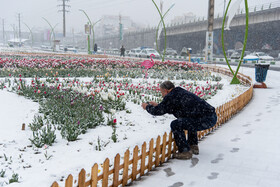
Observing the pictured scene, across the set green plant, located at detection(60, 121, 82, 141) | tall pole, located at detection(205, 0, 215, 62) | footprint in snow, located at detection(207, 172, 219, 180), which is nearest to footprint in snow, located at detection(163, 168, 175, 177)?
footprint in snow, located at detection(207, 172, 219, 180)

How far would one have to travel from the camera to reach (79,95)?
7.69m

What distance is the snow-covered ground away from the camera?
13.0ft

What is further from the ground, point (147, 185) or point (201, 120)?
point (201, 120)

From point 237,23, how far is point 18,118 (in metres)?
44.2

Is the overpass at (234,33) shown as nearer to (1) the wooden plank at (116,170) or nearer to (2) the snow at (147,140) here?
(2) the snow at (147,140)

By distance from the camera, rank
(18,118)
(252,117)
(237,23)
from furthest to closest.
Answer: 1. (237,23)
2. (252,117)
3. (18,118)

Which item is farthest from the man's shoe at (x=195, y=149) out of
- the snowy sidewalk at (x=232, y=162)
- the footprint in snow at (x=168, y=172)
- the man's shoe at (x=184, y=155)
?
the footprint in snow at (x=168, y=172)

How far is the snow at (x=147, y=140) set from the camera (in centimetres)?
388

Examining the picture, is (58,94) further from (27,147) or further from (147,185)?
(147,185)

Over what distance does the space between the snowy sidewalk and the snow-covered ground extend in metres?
1.01

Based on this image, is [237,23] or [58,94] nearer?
[58,94]

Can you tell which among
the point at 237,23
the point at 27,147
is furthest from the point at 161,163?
the point at 237,23

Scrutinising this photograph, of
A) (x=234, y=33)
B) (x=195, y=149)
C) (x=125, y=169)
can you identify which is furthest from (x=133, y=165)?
(x=234, y=33)

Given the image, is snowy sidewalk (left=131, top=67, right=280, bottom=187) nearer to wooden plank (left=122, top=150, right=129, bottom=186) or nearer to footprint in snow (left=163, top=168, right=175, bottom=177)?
footprint in snow (left=163, top=168, right=175, bottom=177)
